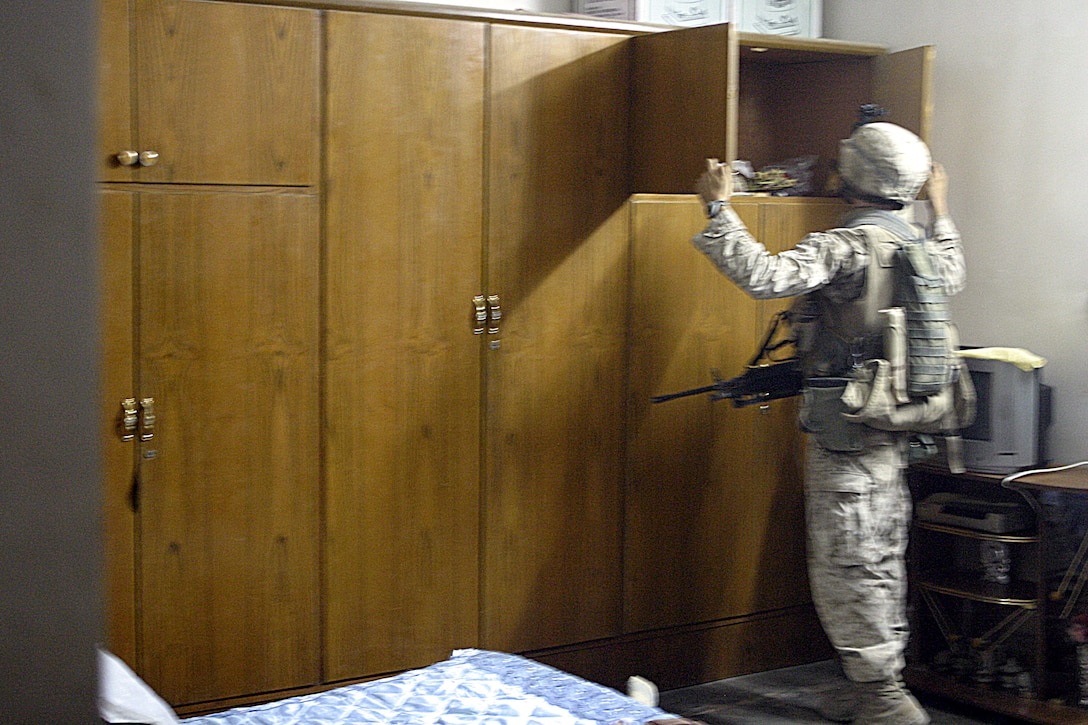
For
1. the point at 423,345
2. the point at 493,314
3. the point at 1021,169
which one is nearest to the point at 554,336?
the point at 493,314

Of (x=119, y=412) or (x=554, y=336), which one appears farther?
(x=554, y=336)

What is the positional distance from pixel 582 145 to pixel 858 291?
89 centimetres

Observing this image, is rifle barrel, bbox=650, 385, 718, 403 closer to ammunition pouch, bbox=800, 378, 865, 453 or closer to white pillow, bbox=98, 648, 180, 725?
ammunition pouch, bbox=800, 378, 865, 453

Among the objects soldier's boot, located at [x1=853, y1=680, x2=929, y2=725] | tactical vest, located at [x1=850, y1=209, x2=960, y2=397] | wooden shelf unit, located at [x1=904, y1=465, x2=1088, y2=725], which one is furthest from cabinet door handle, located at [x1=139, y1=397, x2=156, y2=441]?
wooden shelf unit, located at [x1=904, y1=465, x2=1088, y2=725]

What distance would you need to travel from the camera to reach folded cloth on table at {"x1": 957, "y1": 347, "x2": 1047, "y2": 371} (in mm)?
3258

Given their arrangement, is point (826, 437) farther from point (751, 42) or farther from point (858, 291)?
point (751, 42)

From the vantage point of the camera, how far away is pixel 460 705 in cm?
220

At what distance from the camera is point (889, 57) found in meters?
3.66

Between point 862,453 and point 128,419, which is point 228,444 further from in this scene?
point 862,453

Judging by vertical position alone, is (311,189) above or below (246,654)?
above

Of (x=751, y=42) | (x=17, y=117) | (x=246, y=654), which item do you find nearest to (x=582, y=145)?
(x=751, y=42)

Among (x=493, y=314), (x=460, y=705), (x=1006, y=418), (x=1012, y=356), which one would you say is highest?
(x=493, y=314)

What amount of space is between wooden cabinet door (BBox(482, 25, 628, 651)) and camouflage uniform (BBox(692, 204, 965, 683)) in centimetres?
49

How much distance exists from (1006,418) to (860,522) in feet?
1.87
